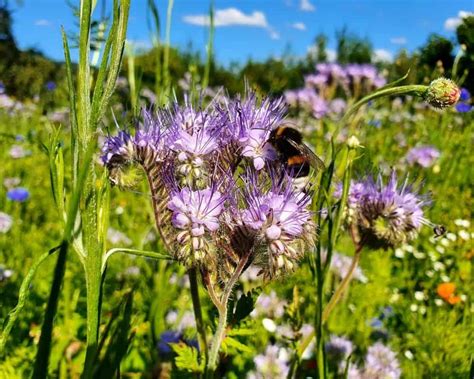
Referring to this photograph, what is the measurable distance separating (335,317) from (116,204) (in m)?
2.35

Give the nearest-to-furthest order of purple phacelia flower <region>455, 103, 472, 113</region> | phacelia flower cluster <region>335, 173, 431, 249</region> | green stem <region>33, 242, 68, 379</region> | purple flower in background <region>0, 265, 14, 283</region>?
green stem <region>33, 242, 68, 379</region>
phacelia flower cluster <region>335, 173, 431, 249</region>
purple flower in background <region>0, 265, 14, 283</region>
purple phacelia flower <region>455, 103, 472, 113</region>

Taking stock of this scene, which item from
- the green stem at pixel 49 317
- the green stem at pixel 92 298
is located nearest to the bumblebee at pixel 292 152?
the green stem at pixel 92 298

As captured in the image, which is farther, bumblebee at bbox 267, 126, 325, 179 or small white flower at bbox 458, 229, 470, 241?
small white flower at bbox 458, 229, 470, 241

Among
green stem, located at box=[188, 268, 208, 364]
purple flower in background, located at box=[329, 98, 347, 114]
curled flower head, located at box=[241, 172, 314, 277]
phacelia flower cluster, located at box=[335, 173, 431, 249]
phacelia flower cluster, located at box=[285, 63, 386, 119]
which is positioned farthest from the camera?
purple flower in background, located at box=[329, 98, 347, 114]

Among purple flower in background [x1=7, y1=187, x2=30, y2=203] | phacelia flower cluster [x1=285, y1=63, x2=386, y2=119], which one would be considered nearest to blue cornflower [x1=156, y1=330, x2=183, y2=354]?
purple flower in background [x1=7, y1=187, x2=30, y2=203]

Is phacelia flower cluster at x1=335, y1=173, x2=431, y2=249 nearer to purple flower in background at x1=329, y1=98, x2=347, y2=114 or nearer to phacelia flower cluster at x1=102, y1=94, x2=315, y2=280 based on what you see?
phacelia flower cluster at x1=102, y1=94, x2=315, y2=280

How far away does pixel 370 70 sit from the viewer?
5.11 meters

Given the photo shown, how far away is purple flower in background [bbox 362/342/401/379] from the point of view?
1951mm

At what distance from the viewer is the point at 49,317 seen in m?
0.79

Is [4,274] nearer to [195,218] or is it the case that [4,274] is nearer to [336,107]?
[195,218]

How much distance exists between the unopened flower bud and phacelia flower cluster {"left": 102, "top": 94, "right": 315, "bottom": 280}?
28 centimetres

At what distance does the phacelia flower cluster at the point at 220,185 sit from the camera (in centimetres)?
97

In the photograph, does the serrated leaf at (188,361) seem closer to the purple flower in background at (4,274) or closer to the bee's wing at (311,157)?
the bee's wing at (311,157)

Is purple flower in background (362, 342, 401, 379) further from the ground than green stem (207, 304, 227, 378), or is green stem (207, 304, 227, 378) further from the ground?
green stem (207, 304, 227, 378)
